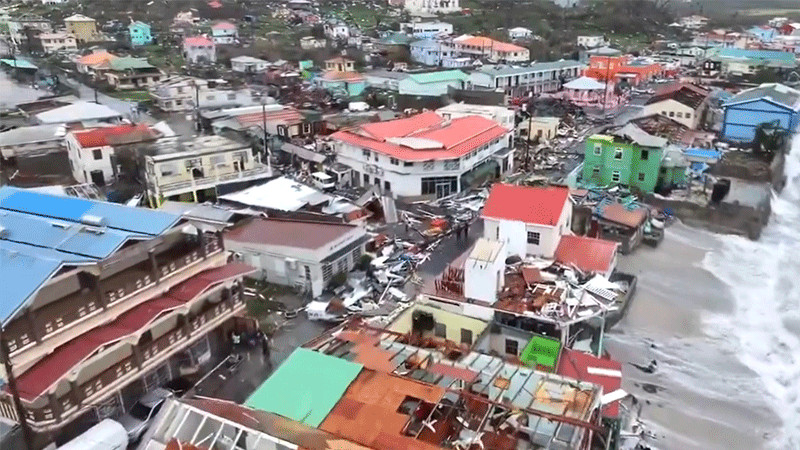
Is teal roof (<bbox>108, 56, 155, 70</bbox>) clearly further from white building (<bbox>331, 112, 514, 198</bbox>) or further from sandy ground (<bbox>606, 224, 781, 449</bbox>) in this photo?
sandy ground (<bbox>606, 224, 781, 449</bbox>)

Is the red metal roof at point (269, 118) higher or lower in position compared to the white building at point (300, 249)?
higher

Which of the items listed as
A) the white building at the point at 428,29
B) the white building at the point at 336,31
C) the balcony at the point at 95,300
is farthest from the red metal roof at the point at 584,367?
the white building at the point at 336,31

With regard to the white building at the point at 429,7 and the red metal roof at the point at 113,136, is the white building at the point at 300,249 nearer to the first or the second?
the red metal roof at the point at 113,136

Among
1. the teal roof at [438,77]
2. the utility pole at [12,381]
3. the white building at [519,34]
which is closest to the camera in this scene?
the utility pole at [12,381]

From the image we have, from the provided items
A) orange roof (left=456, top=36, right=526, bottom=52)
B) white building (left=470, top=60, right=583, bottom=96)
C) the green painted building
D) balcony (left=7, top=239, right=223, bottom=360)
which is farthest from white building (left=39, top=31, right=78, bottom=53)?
balcony (left=7, top=239, right=223, bottom=360)

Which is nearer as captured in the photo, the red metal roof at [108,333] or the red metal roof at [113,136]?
the red metal roof at [108,333]

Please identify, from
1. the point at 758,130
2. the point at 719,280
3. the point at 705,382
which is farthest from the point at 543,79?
the point at 705,382
